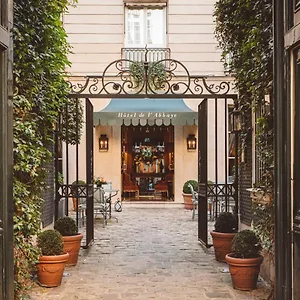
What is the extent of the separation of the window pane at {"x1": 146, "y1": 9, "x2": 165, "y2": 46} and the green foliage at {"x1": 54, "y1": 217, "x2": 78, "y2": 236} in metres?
10.1

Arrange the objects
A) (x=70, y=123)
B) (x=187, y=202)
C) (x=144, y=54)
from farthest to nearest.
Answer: (x=144, y=54)
(x=187, y=202)
(x=70, y=123)

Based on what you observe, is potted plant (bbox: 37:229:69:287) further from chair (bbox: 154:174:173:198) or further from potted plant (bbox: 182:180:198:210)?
chair (bbox: 154:174:173:198)

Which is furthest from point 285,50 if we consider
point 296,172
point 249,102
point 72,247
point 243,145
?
point 72,247

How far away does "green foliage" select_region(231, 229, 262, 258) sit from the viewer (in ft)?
19.0

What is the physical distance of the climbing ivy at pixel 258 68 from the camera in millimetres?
4862

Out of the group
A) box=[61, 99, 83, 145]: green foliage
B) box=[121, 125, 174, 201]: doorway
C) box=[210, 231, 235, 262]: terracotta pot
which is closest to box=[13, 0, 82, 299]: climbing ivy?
box=[61, 99, 83, 145]: green foliage

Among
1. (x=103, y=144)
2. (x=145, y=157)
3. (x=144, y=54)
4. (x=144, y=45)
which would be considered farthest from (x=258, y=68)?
(x=145, y=157)

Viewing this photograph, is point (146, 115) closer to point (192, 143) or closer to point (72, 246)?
point (192, 143)

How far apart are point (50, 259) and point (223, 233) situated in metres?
2.80

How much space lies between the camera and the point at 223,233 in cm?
736

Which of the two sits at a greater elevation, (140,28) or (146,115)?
(140,28)

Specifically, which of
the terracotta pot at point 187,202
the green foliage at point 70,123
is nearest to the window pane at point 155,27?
the terracotta pot at point 187,202

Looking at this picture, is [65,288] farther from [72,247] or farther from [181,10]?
[181,10]

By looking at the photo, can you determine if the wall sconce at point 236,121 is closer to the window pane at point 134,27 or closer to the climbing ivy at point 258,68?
the climbing ivy at point 258,68
